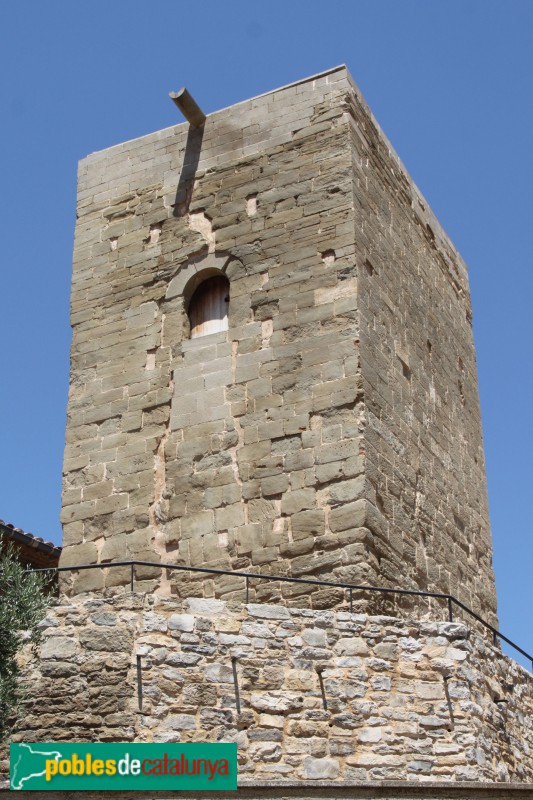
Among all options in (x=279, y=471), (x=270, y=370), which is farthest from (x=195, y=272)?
(x=279, y=471)

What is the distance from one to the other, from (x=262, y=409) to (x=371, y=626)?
3.15 m

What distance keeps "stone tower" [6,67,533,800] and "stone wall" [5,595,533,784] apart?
2 centimetres

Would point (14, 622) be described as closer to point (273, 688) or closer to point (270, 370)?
point (273, 688)

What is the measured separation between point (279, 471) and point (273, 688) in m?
2.95

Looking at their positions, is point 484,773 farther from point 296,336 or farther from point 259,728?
point 296,336

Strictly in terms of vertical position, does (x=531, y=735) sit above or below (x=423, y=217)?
below

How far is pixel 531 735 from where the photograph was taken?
11.9 meters

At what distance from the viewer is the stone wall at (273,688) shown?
31.7ft

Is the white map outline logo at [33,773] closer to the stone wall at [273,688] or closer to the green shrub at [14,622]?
the stone wall at [273,688]

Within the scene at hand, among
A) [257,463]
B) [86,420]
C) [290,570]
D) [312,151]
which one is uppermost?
[312,151]

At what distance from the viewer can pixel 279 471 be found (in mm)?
12438

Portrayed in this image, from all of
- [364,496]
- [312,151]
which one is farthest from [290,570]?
[312,151]

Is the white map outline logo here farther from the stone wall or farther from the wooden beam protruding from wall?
the wooden beam protruding from wall

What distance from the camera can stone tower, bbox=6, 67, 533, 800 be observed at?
32.3 ft
